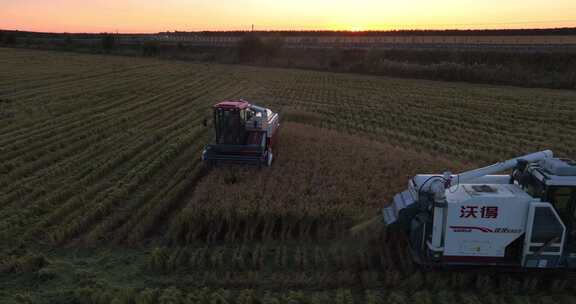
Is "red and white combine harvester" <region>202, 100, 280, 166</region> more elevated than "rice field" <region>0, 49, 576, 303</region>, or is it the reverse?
"red and white combine harvester" <region>202, 100, 280, 166</region>

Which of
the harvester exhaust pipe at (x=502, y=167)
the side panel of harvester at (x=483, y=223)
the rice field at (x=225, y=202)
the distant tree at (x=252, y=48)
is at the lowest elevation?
the rice field at (x=225, y=202)

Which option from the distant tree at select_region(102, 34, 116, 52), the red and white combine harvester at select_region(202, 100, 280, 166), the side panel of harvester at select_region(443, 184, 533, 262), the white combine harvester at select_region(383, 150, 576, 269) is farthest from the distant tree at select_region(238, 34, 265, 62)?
the side panel of harvester at select_region(443, 184, 533, 262)

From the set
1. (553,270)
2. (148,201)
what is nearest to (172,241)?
(148,201)

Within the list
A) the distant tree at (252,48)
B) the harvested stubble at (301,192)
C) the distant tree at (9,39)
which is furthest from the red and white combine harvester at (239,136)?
the distant tree at (9,39)

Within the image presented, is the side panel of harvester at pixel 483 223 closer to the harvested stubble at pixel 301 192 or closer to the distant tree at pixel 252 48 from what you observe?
the harvested stubble at pixel 301 192

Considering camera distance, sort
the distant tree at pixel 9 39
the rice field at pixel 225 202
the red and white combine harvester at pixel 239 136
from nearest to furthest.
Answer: the rice field at pixel 225 202 < the red and white combine harvester at pixel 239 136 < the distant tree at pixel 9 39

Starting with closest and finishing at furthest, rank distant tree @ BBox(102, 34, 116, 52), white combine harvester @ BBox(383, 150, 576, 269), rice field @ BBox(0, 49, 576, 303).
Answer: white combine harvester @ BBox(383, 150, 576, 269) → rice field @ BBox(0, 49, 576, 303) → distant tree @ BBox(102, 34, 116, 52)

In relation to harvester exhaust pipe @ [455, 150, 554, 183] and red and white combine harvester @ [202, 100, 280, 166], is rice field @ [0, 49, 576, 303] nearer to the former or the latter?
red and white combine harvester @ [202, 100, 280, 166]
